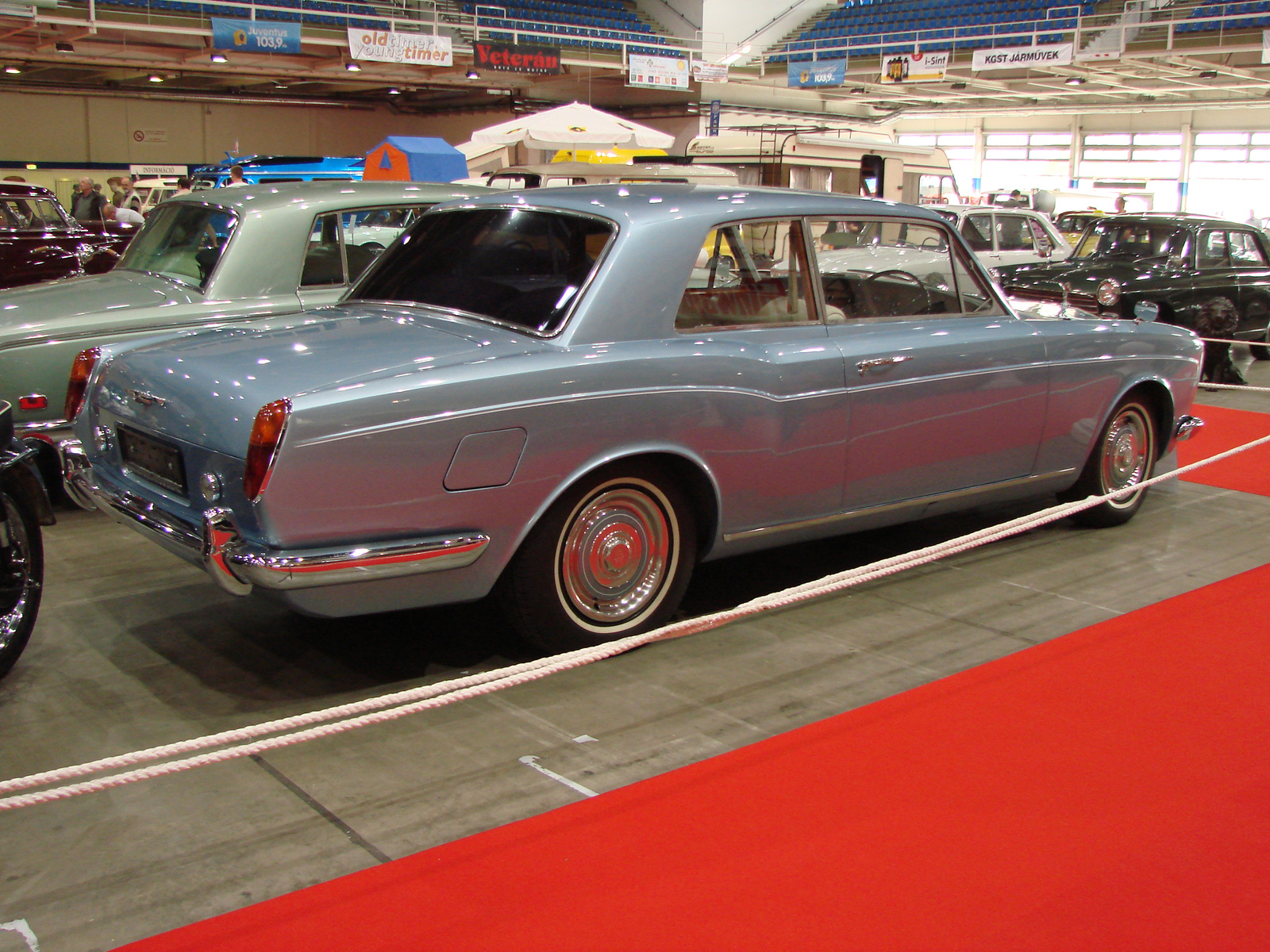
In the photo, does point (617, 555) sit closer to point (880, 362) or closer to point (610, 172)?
point (880, 362)

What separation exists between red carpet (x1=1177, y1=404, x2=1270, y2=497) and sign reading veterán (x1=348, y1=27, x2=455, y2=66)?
586 inches

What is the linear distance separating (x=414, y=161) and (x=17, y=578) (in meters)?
9.84

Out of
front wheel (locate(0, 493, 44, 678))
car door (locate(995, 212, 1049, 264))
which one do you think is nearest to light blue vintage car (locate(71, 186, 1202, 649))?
front wheel (locate(0, 493, 44, 678))

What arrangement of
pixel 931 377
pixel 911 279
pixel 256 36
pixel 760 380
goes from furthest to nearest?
1. pixel 256 36
2. pixel 911 279
3. pixel 931 377
4. pixel 760 380

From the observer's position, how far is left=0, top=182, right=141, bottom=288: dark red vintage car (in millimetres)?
10633

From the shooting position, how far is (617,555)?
360cm

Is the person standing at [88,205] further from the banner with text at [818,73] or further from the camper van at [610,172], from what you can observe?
the banner with text at [818,73]

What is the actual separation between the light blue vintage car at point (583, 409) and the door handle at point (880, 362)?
0.04ft

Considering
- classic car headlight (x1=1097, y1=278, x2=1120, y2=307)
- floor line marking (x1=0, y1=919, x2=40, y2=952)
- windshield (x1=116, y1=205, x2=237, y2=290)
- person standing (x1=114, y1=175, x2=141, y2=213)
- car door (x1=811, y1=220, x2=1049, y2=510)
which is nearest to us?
floor line marking (x1=0, y1=919, x2=40, y2=952)

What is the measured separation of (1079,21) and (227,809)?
2417 cm

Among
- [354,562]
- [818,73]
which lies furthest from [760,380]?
[818,73]

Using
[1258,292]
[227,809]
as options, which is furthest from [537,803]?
[1258,292]

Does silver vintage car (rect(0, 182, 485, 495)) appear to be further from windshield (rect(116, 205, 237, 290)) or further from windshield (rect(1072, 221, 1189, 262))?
windshield (rect(1072, 221, 1189, 262))

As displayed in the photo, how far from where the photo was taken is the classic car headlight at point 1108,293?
8969 millimetres
